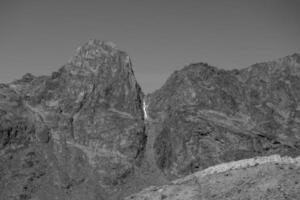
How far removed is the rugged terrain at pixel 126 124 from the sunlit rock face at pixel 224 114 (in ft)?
1.06

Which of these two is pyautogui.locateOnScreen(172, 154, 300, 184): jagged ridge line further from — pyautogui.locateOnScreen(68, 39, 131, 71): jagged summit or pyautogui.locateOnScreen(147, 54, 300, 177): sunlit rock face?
pyautogui.locateOnScreen(68, 39, 131, 71): jagged summit

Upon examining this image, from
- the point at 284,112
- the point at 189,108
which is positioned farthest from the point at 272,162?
the point at 284,112

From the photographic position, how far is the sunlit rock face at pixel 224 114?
137 metres

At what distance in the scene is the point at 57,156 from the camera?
14225 centimetres

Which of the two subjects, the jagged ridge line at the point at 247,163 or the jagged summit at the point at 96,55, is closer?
A: the jagged ridge line at the point at 247,163

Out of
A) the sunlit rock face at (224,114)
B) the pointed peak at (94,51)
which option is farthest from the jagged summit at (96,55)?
the sunlit rock face at (224,114)

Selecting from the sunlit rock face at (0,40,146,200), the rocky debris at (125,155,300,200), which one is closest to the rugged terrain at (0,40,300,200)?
the sunlit rock face at (0,40,146,200)

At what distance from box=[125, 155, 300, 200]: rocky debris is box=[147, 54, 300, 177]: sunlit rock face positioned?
Answer: 7509 cm

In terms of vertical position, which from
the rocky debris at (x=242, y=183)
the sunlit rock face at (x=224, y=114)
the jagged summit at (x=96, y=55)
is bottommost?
the rocky debris at (x=242, y=183)

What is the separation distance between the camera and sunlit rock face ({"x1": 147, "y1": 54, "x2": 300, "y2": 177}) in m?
137

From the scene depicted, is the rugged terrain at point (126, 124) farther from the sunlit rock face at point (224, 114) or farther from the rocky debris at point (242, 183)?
the rocky debris at point (242, 183)

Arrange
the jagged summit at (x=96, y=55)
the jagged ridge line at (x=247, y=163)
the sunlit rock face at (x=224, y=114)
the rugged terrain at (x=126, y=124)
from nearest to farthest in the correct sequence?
1. the jagged ridge line at (x=247, y=163)
2. the rugged terrain at (x=126, y=124)
3. the sunlit rock face at (x=224, y=114)
4. the jagged summit at (x=96, y=55)

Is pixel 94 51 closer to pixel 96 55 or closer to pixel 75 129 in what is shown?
pixel 96 55

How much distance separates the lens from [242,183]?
2093 inches
